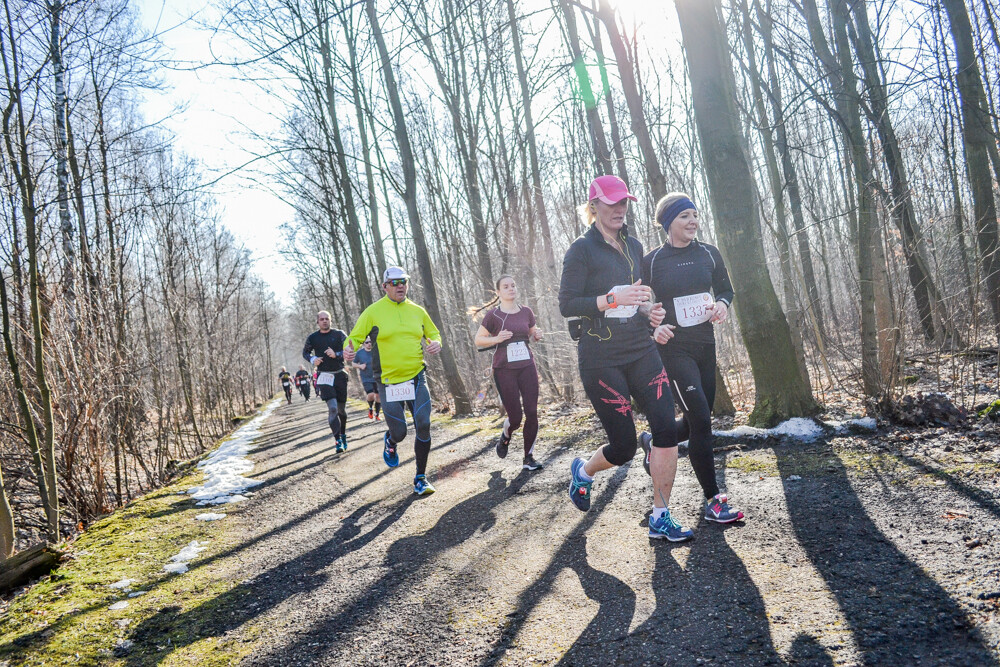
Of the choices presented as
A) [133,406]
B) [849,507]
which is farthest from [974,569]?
[133,406]

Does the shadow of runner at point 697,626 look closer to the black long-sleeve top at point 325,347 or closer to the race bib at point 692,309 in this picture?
the race bib at point 692,309

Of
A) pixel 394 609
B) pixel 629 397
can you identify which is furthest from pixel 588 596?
pixel 629 397

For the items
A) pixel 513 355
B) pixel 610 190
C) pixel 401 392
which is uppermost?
pixel 610 190

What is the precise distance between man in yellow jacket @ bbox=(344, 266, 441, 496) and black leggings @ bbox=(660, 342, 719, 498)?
268 cm

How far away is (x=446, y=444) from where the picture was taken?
891cm

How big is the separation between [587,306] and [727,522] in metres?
1.57

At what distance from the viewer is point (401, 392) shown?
588 centimetres

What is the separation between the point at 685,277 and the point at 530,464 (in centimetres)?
307

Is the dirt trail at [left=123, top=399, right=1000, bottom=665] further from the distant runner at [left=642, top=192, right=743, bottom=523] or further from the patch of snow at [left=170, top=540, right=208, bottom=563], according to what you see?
the distant runner at [left=642, top=192, right=743, bottom=523]

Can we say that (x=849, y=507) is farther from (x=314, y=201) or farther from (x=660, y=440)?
(x=314, y=201)

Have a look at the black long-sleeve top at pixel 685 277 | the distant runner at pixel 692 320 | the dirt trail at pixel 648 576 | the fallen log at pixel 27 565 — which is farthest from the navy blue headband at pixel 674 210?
the fallen log at pixel 27 565

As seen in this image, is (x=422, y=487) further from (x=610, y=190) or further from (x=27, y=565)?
(x=610, y=190)

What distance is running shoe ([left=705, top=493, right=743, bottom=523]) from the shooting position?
3709mm

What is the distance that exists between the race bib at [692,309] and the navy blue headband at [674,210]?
0.49m
